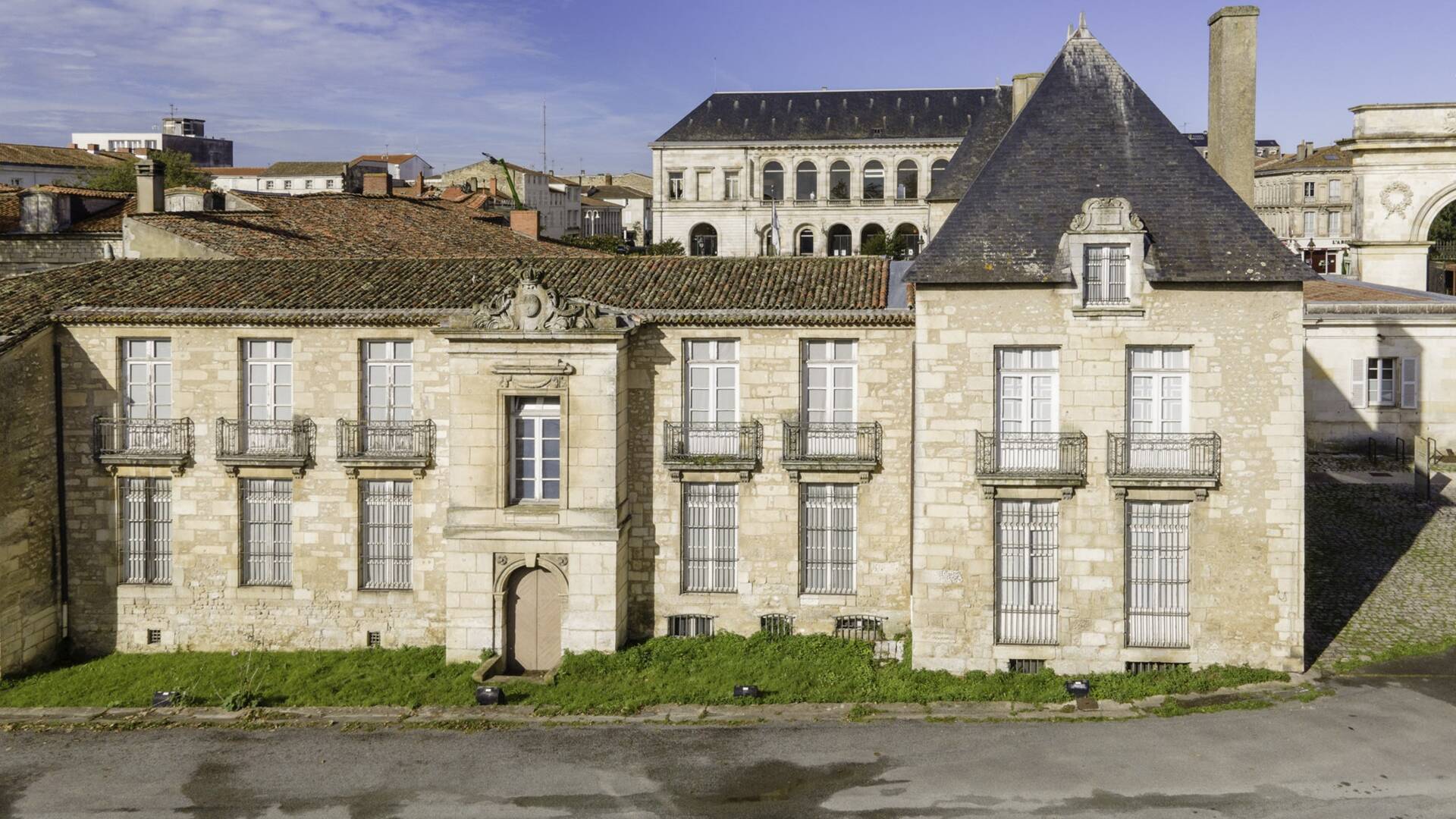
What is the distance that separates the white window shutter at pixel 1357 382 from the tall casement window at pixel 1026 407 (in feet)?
61.5

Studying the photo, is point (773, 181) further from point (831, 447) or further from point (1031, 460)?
point (1031, 460)

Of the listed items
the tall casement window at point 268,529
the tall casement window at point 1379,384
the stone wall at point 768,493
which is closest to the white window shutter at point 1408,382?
the tall casement window at point 1379,384

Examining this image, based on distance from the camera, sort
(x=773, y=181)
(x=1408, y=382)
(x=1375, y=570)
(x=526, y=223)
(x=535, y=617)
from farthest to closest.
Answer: (x=773, y=181) < (x=526, y=223) < (x=1408, y=382) < (x=1375, y=570) < (x=535, y=617)

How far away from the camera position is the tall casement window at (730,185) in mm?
97625

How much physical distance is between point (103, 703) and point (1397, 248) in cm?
4040

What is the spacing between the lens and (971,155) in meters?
32.0

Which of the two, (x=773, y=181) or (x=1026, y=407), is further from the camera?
(x=773, y=181)

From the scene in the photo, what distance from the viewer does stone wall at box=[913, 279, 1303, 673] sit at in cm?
2080

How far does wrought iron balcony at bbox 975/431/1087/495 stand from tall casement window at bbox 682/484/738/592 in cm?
435

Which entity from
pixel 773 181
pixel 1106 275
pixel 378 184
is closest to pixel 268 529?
pixel 1106 275

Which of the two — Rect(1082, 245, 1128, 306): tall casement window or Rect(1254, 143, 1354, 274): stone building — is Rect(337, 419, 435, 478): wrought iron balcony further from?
Rect(1254, 143, 1354, 274): stone building

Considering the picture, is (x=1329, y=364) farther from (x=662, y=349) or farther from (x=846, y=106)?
(x=846, y=106)

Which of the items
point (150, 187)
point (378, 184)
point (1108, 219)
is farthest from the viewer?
point (378, 184)

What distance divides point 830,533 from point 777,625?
1776 mm
